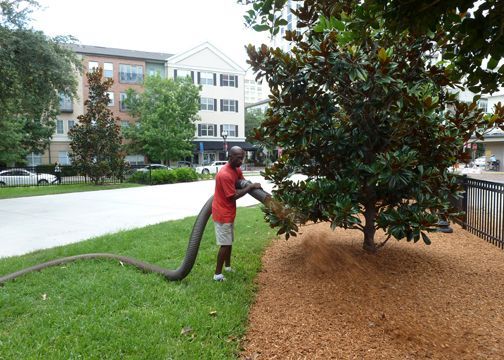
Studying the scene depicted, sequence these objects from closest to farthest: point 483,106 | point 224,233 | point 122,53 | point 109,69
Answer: point 224,233, point 483,106, point 109,69, point 122,53

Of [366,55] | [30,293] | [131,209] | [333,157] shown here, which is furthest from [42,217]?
[366,55]

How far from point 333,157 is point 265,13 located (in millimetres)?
2695

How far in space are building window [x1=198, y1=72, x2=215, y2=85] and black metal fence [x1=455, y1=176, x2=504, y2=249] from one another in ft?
141

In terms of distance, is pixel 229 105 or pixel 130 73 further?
pixel 229 105

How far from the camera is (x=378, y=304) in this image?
3994 millimetres

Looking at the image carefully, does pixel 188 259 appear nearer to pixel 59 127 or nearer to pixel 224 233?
pixel 224 233

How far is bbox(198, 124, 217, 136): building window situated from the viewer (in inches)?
1908

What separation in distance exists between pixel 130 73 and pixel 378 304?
153 ft

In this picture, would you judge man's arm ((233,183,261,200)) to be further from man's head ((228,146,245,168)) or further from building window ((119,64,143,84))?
building window ((119,64,143,84))

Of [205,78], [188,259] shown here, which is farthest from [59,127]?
[188,259]

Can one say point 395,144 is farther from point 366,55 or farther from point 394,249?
point 394,249

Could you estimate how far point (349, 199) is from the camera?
4098 millimetres

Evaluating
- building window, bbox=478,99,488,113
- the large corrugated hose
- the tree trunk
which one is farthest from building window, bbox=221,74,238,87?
the tree trunk

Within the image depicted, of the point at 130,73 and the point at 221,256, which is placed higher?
the point at 130,73
